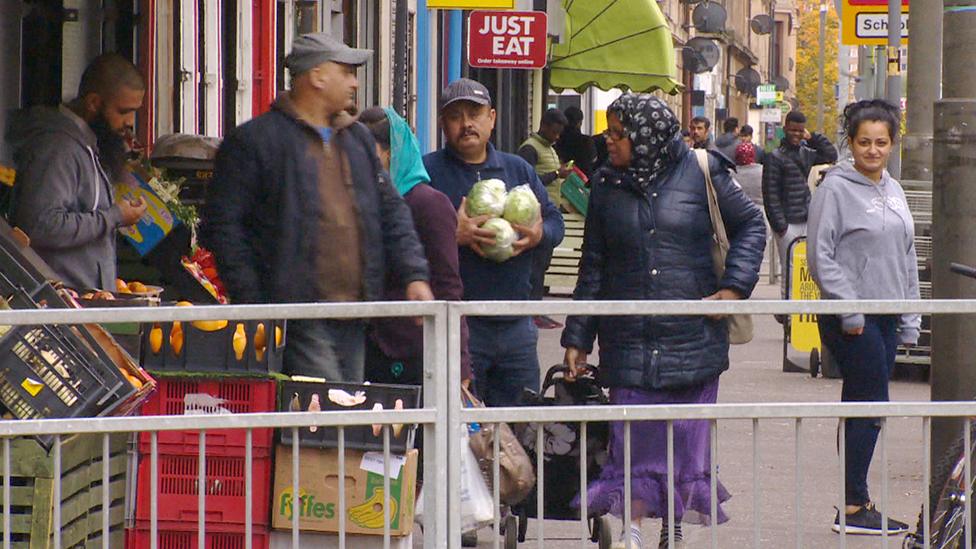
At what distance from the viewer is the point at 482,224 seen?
7672 mm

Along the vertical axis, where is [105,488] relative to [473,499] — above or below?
above

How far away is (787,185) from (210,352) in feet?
40.6

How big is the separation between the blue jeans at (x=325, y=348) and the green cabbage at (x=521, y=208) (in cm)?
124

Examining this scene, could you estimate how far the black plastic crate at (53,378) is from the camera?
5.27m

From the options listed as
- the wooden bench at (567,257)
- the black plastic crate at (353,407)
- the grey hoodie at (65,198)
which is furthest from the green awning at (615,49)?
the black plastic crate at (353,407)

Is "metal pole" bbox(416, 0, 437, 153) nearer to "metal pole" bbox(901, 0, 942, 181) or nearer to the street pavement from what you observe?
"metal pole" bbox(901, 0, 942, 181)

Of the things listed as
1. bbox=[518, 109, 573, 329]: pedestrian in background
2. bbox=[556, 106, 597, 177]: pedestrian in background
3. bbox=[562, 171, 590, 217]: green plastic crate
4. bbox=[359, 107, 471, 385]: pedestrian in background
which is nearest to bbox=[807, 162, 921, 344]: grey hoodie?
bbox=[359, 107, 471, 385]: pedestrian in background

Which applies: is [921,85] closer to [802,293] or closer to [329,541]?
[802,293]

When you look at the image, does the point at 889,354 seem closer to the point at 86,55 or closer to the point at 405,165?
the point at 405,165

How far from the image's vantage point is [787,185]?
17.5m

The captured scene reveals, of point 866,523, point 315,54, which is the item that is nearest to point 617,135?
point 315,54

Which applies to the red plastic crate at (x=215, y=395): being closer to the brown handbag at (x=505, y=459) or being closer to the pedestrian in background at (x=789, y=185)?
the brown handbag at (x=505, y=459)

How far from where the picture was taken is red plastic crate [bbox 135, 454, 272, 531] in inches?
205

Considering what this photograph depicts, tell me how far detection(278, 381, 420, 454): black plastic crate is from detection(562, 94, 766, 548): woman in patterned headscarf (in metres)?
1.68
